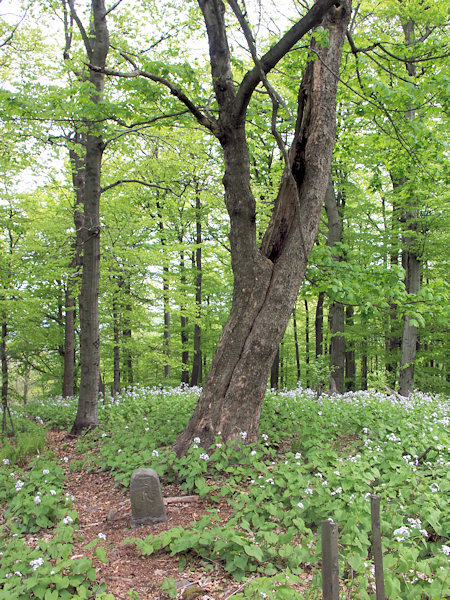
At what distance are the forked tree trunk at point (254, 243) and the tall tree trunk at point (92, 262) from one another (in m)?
2.95

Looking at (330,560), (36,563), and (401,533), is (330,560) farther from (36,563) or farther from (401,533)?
(36,563)

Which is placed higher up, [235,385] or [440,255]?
[440,255]

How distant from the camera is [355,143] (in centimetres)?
809

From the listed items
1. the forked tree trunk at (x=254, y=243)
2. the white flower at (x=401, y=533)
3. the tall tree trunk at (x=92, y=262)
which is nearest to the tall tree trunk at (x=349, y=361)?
the tall tree trunk at (x=92, y=262)

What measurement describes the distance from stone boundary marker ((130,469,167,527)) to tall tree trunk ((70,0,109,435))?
368cm

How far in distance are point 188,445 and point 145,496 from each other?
1.02 meters

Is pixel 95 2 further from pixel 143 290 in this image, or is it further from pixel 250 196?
pixel 143 290

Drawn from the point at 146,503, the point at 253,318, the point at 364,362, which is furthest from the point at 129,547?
the point at 364,362

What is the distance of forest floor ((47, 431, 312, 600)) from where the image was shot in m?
2.76

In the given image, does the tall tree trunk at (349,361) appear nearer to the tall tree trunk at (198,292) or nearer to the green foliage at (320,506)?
the tall tree trunk at (198,292)

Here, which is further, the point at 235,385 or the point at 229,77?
the point at 229,77

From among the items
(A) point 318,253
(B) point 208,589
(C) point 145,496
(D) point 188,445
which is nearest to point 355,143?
(A) point 318,253

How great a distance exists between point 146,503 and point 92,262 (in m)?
4.85

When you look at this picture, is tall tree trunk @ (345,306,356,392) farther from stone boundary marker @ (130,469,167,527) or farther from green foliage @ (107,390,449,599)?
stone boundary marker @ (130,469,167,527)
